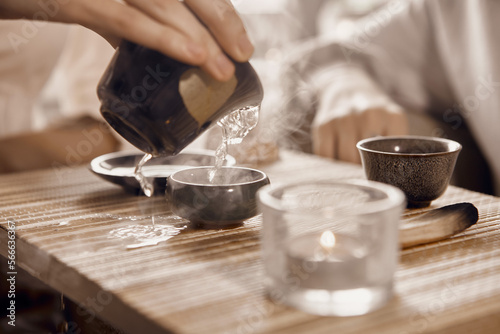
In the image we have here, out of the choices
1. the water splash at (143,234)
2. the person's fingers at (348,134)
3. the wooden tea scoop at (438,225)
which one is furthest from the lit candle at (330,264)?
the person's fingers at (348,134)

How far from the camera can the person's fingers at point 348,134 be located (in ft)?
5.02

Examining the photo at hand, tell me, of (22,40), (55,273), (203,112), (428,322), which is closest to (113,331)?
(55,273)

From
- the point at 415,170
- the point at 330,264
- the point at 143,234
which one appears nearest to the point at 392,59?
the point at 415,170

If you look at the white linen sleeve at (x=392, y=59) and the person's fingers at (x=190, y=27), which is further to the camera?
the white linen sleeve at (x=392, y=59)

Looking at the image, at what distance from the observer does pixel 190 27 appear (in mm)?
765

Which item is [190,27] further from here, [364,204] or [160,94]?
[364,204]

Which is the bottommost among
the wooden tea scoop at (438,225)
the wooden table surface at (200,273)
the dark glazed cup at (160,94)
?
the wooden table surface at (200,273)

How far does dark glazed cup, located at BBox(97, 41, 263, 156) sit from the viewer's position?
30.2 inches

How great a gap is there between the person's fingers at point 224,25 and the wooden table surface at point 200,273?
30cm

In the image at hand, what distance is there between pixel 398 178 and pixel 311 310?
456 mm

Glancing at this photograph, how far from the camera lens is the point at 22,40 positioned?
6.72 feet

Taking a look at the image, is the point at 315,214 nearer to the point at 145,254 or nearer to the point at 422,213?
the point at 145,254

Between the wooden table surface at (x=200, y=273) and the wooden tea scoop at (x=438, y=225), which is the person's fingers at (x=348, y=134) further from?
the wooden tea scoop at (x=438, y=225)

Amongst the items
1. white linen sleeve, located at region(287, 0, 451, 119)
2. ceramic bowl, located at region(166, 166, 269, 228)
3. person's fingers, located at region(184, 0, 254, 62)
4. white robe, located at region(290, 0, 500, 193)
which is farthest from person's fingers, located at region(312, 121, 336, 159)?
person's fingers, located at region(184, 0, 254, 62)
